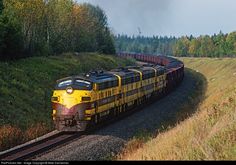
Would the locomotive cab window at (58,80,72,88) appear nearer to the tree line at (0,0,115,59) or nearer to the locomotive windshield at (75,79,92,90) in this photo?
the locomotive windshield at (75,79,92,90)

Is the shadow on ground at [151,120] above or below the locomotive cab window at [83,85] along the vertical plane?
below

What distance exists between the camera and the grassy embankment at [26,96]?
2252 centimetres

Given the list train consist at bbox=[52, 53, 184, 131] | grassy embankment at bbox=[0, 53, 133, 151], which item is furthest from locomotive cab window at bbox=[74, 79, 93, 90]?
grassy embankment at bbox=[0, 53, 133, 151]

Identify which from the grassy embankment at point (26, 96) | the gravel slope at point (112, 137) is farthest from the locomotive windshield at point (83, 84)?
the grassy embankment at point (26, 96)

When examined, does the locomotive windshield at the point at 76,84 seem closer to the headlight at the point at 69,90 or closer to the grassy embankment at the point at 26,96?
the headlight at the point at 69,90

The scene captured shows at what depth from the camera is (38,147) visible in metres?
19.6

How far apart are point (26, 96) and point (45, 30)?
31.2 meters

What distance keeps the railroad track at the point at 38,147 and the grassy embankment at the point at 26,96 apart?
1367 mm

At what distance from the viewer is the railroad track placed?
58.5 ft

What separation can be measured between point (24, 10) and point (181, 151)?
139 ft

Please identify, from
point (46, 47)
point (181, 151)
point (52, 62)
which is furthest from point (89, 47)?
point (181, 151)

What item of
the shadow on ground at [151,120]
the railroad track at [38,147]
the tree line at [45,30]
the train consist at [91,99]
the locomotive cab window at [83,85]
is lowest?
the shadow on ground at [151,120]

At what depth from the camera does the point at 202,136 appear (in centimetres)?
1483

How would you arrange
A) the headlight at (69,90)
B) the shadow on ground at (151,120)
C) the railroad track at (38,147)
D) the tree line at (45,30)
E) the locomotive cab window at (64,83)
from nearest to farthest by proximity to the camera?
1. the railroad track at (38,147)
2. the headlight at (69,90)
3. the locomotive cab window at (64,83)
4. the shadow on ground at (151,120)
5. the tree line at (45,30)
